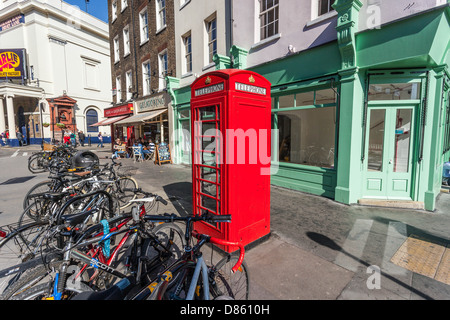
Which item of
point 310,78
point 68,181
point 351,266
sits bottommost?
point 351,266

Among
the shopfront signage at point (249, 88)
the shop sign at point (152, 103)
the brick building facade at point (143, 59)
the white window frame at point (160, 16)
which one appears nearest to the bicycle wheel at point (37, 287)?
the shopfront signage at point (249, 88)

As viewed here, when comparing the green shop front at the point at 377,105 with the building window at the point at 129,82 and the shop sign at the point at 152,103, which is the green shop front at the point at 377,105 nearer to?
the shop sign at the point at 152,103

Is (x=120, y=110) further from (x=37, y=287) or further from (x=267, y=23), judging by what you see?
(x=37, y=287)

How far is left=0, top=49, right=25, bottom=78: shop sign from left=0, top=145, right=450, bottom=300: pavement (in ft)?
105

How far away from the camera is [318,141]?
6.87m

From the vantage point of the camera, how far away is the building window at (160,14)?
12.8m

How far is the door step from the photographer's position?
5.40 metres

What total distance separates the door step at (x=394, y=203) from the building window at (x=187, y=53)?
976 centimetres

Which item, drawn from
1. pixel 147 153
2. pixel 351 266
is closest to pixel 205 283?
pixel 351 266

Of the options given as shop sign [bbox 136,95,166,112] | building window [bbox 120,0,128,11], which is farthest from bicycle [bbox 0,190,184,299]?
building window [bbox 120,0,128,11]

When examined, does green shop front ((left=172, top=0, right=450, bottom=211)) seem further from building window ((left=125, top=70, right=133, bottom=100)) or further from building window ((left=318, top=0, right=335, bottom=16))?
building window ((left=125, top=70, right=133, bottom=100))

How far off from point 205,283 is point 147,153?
12917 millimetres

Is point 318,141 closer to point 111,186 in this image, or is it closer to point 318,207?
point 318,207
